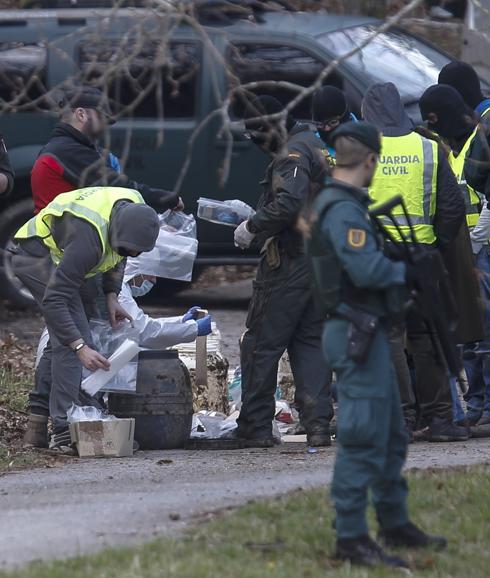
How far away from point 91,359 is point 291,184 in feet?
4.76

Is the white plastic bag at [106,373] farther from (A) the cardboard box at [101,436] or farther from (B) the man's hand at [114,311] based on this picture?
(B) the man's hand at [114,311]

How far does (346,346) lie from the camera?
5.39 meters

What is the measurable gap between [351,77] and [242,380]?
3.68m

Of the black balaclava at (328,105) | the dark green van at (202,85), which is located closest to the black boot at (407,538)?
the black balaclava at (328,105)

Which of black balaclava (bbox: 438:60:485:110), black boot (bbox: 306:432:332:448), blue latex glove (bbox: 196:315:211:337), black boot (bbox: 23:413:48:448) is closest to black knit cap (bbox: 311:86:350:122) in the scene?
black balaclava (bbox: 438:60:485:110)

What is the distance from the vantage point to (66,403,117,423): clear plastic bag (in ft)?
26.2

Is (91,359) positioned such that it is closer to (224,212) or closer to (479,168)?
(224,212)

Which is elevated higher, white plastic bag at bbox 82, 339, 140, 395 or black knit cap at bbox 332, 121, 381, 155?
black knit cap at bbox 332, 121, 381, 155

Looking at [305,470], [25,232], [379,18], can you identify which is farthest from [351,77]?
[305,470]

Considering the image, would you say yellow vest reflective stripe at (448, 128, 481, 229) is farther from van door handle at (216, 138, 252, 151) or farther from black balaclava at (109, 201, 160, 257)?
van door handle at (216, 138, 252, 151)

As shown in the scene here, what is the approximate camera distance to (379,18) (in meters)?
10.3

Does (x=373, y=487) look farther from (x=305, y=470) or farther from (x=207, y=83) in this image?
(x=207, y=83)

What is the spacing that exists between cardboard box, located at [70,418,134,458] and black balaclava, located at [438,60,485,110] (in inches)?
111

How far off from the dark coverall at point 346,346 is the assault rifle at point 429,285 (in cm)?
17
